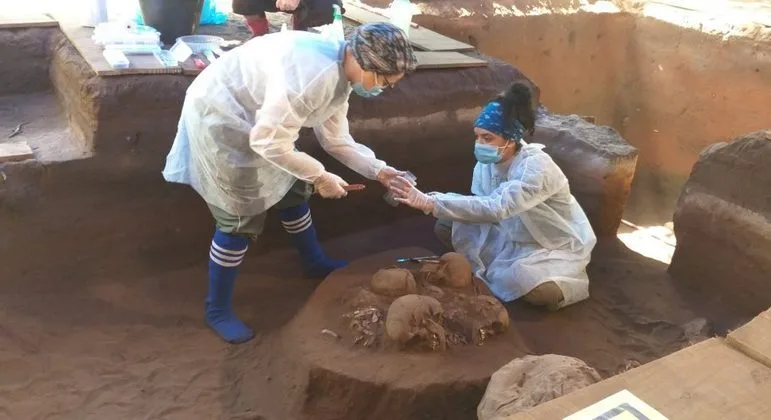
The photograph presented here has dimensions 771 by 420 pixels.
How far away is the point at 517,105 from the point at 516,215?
0.59 metres

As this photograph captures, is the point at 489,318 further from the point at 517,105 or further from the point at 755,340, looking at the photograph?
the point at 755,340

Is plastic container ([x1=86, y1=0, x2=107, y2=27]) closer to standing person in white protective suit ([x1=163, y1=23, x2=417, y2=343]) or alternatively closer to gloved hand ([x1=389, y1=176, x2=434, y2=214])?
standing person in white protective suit ([x1=163, y1=23, x2=417, y2=343])

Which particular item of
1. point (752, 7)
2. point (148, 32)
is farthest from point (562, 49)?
point (148, 32)

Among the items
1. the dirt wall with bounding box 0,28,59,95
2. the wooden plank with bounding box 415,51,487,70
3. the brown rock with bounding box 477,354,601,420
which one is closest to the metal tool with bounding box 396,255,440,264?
the brown rock with bounding box 477,354,601,420

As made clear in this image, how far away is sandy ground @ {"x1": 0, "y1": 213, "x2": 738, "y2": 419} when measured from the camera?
2688 mm

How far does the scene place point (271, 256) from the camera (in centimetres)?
365

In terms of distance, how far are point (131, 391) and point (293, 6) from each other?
1974mm

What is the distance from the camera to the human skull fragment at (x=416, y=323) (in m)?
2.60

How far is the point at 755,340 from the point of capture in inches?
60.1

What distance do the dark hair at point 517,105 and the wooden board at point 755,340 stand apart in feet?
5.63

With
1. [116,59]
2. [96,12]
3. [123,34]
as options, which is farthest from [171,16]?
[116,59]

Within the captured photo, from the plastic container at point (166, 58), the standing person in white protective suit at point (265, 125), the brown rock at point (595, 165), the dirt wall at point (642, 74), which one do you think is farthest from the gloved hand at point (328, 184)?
the dirt wall at point (642, 74)

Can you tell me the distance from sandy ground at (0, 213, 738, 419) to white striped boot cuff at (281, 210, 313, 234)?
0.89ft

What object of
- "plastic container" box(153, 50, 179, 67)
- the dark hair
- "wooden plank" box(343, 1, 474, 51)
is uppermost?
→ the dark hair
